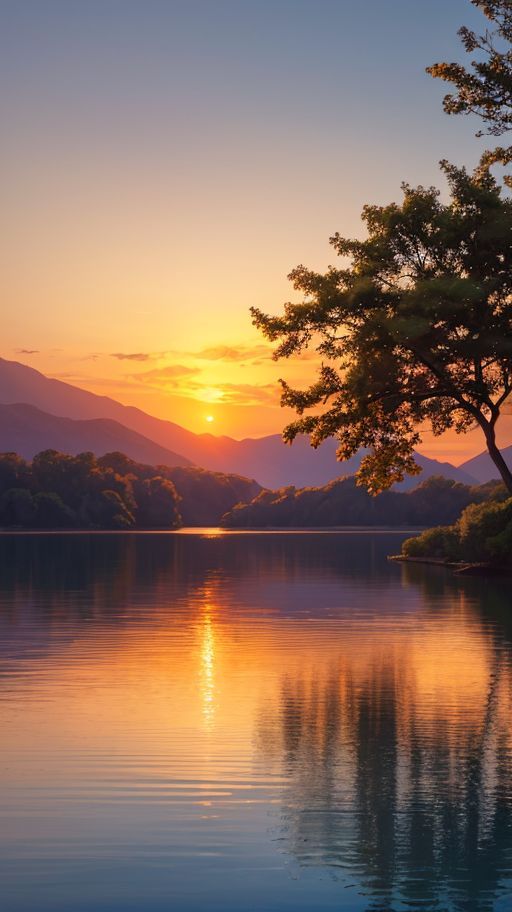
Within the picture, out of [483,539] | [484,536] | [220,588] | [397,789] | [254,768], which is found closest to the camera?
[397,789]

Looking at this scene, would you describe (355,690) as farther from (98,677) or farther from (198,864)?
(198,864)

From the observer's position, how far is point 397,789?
47.4ft

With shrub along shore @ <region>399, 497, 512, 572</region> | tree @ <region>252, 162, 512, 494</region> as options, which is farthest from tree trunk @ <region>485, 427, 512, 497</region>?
shrub along shore @ <region>399, 497, 512, 572</region>

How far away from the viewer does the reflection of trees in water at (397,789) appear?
35.9ft

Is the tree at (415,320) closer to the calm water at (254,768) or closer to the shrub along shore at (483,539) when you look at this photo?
the calm water at (254,768)

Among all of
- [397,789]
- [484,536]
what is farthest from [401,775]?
[484,536]

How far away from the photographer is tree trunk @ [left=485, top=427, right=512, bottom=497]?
35.9m

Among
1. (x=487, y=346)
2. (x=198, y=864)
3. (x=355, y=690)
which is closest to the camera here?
(x=198, y=864)

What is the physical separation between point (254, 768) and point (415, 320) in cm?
2366

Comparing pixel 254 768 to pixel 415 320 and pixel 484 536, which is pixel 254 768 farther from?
pixel 484 536

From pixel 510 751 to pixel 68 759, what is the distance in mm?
6122

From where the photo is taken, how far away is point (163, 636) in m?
33.7

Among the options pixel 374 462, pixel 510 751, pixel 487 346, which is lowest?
pixel 510 751

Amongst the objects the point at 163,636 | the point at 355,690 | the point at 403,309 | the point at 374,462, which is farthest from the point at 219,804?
the point at 374,462
